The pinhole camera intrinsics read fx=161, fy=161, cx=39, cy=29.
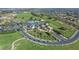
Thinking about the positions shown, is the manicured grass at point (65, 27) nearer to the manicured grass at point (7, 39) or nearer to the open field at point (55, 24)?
the open field at point (55, 24)

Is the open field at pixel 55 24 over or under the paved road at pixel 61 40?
over

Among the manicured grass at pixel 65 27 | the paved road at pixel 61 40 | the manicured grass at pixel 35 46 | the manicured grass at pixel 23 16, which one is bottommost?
the manicured grass at pixel 35 46

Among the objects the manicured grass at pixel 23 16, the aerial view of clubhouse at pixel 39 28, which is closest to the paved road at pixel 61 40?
the aerial view of clubhouse at pixel 39 28

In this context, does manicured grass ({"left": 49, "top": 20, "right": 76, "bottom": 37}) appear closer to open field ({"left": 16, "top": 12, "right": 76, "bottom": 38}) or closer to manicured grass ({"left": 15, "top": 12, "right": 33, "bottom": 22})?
open field ({"left": 16, "top": 12, "right": 76, "bottom": 38})

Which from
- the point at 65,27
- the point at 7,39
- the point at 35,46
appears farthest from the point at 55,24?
the point at 7,39

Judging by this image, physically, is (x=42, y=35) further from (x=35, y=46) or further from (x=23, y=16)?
(x=23, y=16)
